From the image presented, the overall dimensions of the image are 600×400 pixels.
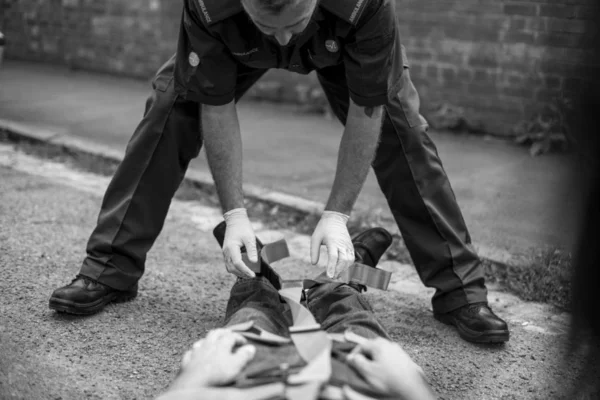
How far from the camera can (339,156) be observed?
2617 mm

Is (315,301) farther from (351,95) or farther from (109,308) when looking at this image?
(109,308)

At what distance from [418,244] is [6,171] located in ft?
9.87

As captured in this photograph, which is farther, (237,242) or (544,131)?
(544,131)

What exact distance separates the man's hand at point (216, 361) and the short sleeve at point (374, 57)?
99cm

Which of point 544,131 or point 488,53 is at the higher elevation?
point 488,53

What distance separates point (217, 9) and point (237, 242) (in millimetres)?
746

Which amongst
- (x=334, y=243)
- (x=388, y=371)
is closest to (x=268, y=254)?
(x=334, y=243)

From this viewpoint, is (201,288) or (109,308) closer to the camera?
(109,308)

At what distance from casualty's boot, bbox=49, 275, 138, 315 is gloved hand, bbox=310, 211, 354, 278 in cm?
87

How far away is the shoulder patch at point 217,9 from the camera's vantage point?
229 cm

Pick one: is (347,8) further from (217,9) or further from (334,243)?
(334,243)

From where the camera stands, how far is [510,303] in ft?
10.2

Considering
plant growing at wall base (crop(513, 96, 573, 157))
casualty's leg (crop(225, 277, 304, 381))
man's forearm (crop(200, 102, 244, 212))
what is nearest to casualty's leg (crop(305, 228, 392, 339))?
casualty's leg (crop(225, 277, 304, 381))

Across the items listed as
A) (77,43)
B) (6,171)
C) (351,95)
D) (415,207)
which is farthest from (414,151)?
(77,43)
